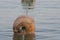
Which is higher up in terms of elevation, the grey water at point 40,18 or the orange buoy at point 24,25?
the orange buoy at point 24,25

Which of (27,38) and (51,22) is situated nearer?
(27,38)

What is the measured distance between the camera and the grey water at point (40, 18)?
21.3 ft

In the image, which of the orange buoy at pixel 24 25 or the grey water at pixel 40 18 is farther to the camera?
the grey water at pixel 40 18

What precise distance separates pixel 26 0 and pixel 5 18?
2839 millimetres

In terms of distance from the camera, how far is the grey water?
6498 millimetres

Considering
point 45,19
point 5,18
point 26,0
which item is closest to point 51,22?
point 45,19

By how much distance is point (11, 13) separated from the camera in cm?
803

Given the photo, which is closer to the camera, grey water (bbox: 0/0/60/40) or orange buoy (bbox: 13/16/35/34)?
orange buoy (bbox: 13/16/35/34)

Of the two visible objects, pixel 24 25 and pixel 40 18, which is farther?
pixel 40 18

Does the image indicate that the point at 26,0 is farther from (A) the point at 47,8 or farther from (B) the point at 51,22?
(A) the point at 47,8

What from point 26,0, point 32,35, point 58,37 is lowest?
point 58,37

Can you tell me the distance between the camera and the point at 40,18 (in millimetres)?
7695

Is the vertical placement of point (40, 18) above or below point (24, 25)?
below

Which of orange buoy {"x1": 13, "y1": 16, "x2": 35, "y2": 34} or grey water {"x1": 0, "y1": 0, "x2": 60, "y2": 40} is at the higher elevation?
orange buoy {"x1": 13, "y1": 16, "x2": 35, "y2": 34}
